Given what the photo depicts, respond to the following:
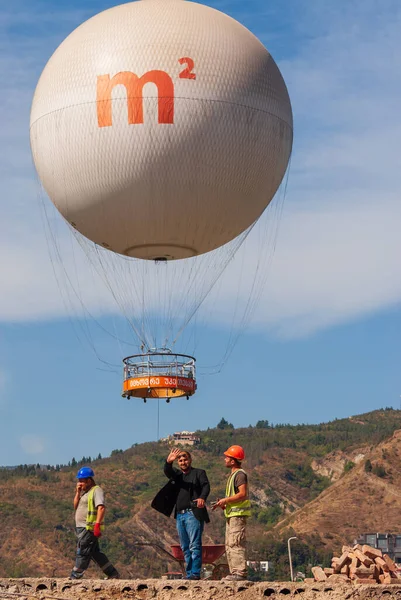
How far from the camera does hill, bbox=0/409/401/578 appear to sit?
13750cm

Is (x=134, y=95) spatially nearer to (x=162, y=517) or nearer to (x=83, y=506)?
(x=83, y=506)

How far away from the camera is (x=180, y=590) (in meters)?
15.9

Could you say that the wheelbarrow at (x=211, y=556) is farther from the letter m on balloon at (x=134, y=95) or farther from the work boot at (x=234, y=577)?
the letter m on balloon at (x=134, y=95)

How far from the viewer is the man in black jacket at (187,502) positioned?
17.3 meters

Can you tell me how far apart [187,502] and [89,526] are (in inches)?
59.2

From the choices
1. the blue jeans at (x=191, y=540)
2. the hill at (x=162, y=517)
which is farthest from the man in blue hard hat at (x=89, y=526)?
the hill at (x=162, y=517)

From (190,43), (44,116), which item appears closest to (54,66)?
(44,116)

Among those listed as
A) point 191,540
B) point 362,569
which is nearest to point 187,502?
point 191,540

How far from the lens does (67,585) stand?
1655 centimetres

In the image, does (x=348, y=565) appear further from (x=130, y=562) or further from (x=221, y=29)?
(x=130, y=562)

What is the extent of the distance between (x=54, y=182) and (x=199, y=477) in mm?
10520

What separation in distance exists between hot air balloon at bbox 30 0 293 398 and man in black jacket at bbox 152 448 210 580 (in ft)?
28.3

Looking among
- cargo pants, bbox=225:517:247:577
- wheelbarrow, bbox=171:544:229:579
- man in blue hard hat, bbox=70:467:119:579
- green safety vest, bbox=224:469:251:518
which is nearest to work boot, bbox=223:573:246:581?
cargo pants, bbox=225:517:247:577

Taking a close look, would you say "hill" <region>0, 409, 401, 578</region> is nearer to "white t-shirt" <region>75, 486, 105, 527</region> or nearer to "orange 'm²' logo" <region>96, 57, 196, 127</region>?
"orange 'm²' logo" <region>96, 57, 196, 127</region>
